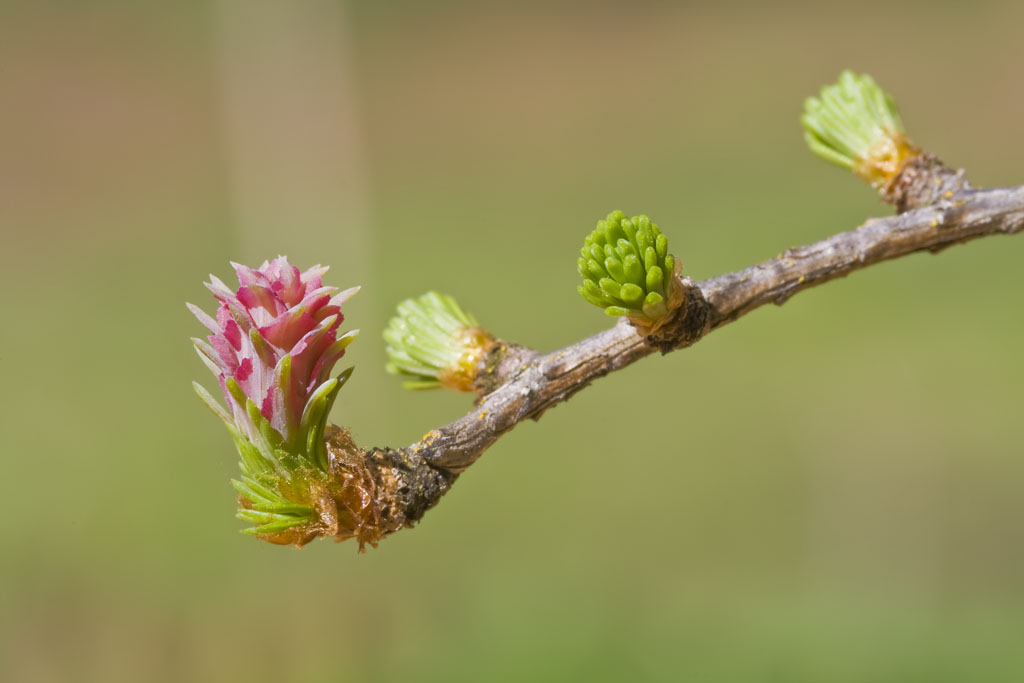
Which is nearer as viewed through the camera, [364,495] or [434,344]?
[364,495]

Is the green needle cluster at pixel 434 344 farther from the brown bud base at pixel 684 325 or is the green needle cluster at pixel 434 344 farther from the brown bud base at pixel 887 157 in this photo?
the brown bud base at pixel 887 157

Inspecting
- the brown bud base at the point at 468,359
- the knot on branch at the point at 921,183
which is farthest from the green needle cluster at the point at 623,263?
the knot on branch at the point at 921,183

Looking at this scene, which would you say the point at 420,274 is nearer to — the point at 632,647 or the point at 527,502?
the point at 527,502

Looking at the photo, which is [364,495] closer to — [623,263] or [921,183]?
[623,263]

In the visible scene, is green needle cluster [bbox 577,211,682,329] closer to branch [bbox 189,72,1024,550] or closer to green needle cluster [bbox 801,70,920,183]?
branch [bbox 189,72,1024,550]

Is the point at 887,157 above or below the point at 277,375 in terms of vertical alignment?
above

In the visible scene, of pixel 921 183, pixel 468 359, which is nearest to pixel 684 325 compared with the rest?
pixel 468 359

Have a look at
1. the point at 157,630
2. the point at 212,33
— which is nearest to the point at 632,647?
the point at 157,630
